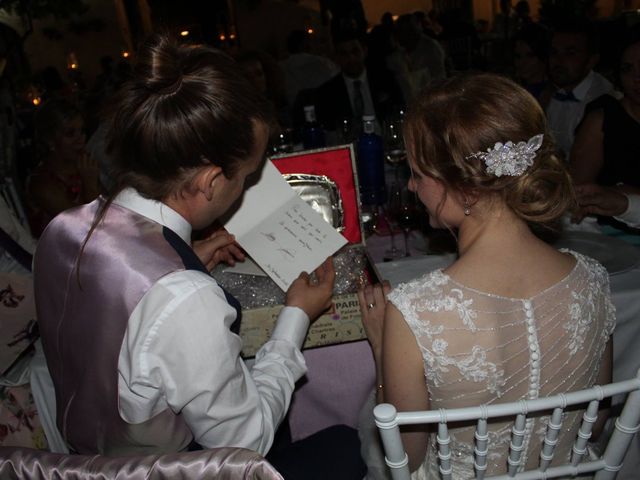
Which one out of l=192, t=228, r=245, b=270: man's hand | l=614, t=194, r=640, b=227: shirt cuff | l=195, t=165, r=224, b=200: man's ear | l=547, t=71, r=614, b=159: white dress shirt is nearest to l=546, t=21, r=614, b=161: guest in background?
l=547, t=71, r=614, b=159: white dress shirt

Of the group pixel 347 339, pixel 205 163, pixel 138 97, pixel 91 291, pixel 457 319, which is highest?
pixel 138 97

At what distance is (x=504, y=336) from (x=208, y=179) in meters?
0.58

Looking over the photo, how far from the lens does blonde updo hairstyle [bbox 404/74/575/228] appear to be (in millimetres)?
877

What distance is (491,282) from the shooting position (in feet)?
2.97

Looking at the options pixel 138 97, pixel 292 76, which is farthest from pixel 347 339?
pixel 292 76

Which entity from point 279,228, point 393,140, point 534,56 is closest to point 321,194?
point 279,228

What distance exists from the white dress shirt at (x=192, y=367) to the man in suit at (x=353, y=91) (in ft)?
8.57

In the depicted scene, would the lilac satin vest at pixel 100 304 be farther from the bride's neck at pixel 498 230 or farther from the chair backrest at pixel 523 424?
the bride's neck at pixel 498 230

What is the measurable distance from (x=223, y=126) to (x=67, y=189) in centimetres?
219

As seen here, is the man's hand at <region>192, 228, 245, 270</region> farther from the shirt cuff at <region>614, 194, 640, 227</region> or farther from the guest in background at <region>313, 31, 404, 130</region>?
the guest in background at <region>313, 31, 404, 130</region>

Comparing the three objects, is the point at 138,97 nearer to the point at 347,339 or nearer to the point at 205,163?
the point at 205,163

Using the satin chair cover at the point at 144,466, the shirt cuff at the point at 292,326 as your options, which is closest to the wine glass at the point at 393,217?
the shirt cuff at the point at 292,326

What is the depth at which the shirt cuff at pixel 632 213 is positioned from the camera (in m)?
1.67

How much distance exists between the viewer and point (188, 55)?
92 cm
